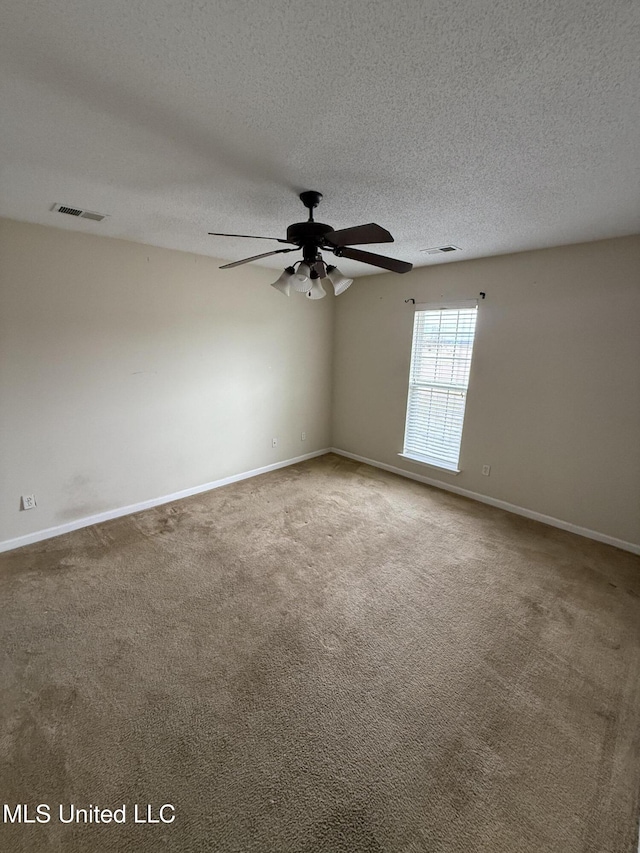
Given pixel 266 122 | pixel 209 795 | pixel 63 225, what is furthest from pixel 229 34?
pixel 209 795

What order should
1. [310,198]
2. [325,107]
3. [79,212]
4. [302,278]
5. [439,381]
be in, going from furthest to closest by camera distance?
[439,381] < [79,212] < [302,278] < [310,198] < [325,107]

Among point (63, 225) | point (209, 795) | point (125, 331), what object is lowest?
point (209, 795)

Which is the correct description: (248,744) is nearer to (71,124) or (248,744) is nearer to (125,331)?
(71,124)

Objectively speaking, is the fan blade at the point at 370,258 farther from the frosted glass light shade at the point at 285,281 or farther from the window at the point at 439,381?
the window at the point at 439,381

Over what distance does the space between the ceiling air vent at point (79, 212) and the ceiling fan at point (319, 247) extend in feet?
3.45

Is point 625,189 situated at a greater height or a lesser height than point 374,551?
greater

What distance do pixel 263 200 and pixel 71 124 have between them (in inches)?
40.1

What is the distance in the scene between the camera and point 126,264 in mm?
3168

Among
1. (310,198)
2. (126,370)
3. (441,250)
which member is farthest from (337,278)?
(126,370)

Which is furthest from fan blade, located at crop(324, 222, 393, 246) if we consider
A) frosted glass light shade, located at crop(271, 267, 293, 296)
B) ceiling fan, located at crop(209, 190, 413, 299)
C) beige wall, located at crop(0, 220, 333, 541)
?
beige wall, located at crop(0, 220, 333, 541)

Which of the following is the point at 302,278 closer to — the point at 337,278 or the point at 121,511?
the point at 337,278

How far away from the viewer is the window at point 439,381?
3902 mm

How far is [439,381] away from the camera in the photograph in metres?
4.15

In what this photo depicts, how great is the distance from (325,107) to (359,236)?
0.56m
